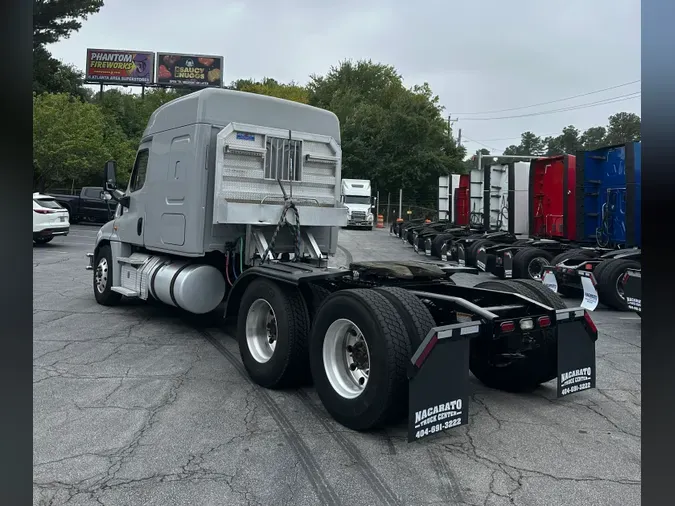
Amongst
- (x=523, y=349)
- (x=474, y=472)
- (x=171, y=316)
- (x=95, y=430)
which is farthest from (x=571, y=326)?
(x=171, y=316)

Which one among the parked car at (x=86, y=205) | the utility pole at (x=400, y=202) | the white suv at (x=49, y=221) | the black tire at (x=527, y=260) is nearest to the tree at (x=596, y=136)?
the black tire at (x=527, y=260)

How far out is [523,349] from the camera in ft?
14.6

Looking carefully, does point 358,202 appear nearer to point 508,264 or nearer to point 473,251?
point 473,251

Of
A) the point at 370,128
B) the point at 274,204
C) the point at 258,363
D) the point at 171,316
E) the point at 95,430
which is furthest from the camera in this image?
the point at 370,128

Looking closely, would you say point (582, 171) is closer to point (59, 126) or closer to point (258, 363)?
point (258, 363)

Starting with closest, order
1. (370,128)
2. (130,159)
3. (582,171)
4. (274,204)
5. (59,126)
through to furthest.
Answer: (274,204) → (582,171) → (59,126) → (130,159) → (370,128)

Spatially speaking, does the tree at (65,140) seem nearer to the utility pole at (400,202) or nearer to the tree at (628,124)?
the utility pole at (400,202)

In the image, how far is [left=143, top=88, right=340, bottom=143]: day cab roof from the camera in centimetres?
683

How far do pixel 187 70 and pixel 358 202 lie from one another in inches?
1263

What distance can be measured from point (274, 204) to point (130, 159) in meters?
34.1

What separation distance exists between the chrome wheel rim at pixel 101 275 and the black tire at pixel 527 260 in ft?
28.7

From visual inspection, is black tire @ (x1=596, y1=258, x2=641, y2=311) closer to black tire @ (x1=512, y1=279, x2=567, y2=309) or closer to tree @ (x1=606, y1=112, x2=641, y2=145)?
black tire @ (x1=512, y1=279, x2=567, y2=309)

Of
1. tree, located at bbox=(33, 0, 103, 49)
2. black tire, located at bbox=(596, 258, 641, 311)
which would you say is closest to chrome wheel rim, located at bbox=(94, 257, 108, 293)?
tree, located at bbox=(33, 0, 103, 49)
